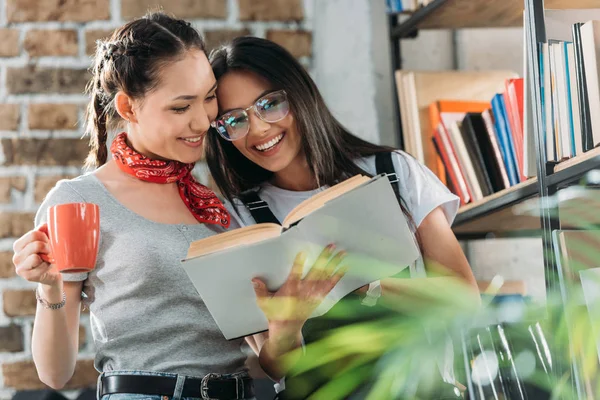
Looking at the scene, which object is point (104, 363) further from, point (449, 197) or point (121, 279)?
point (449, 197)

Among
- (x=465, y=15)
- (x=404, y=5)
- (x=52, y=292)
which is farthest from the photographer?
(x=404, y=5)

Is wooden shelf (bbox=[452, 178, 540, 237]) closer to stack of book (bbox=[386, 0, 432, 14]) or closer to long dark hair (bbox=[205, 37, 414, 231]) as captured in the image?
long dark hair (bbox=[205, 37, 414, 231])

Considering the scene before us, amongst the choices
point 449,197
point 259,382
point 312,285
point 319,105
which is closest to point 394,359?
point 312,285

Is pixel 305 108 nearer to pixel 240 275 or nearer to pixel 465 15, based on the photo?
pixel 240 275

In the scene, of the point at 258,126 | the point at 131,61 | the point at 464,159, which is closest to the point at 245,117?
the point at 258,126

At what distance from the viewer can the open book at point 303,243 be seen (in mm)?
938

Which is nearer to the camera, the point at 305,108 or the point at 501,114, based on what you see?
the point at 305,108

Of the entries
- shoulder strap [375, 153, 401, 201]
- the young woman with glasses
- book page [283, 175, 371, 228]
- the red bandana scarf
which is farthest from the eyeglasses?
book page [283, 175, 371, 228]

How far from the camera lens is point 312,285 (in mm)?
1023

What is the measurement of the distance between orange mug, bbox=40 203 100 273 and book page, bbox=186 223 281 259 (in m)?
0.14

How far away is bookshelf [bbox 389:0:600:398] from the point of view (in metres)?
1.26

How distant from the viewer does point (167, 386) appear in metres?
1.09

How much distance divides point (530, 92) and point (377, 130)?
74 cm

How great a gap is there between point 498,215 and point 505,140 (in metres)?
0.23
